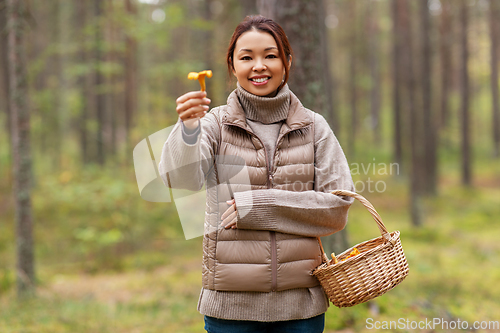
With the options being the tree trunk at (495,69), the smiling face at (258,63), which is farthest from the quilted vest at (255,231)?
the tree trunk at (495,69)

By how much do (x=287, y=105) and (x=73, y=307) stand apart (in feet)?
14.7

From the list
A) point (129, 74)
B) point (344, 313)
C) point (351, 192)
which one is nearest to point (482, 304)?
point (344, 313)

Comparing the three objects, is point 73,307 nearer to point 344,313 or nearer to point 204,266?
point 344,313

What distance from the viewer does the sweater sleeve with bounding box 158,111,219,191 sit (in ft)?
5.71

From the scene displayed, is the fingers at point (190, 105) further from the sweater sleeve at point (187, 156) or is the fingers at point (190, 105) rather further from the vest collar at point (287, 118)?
the vest collar at point (287, 118)

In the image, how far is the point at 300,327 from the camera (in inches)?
76.9

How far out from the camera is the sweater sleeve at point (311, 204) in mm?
1871

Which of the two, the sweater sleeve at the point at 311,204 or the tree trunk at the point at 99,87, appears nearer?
the sweater sleeve at the point at 311,204

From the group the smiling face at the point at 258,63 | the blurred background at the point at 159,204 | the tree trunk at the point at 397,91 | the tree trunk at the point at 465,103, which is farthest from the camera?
the tree trunk at the point at 465,103

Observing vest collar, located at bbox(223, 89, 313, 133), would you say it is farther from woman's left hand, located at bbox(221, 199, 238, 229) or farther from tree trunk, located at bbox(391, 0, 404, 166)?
tree trunk, located at bbox(391, 0, 404, 166)

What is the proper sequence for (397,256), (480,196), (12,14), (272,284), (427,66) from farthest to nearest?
1. (480,196)
2. (427,66)
3. (12,14)
4. (397,256)
5. (272,284)

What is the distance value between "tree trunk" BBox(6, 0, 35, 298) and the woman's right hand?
4.91 meters

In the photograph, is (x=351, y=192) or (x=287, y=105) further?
(x=287, y=105)

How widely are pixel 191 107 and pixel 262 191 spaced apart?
0.52m
